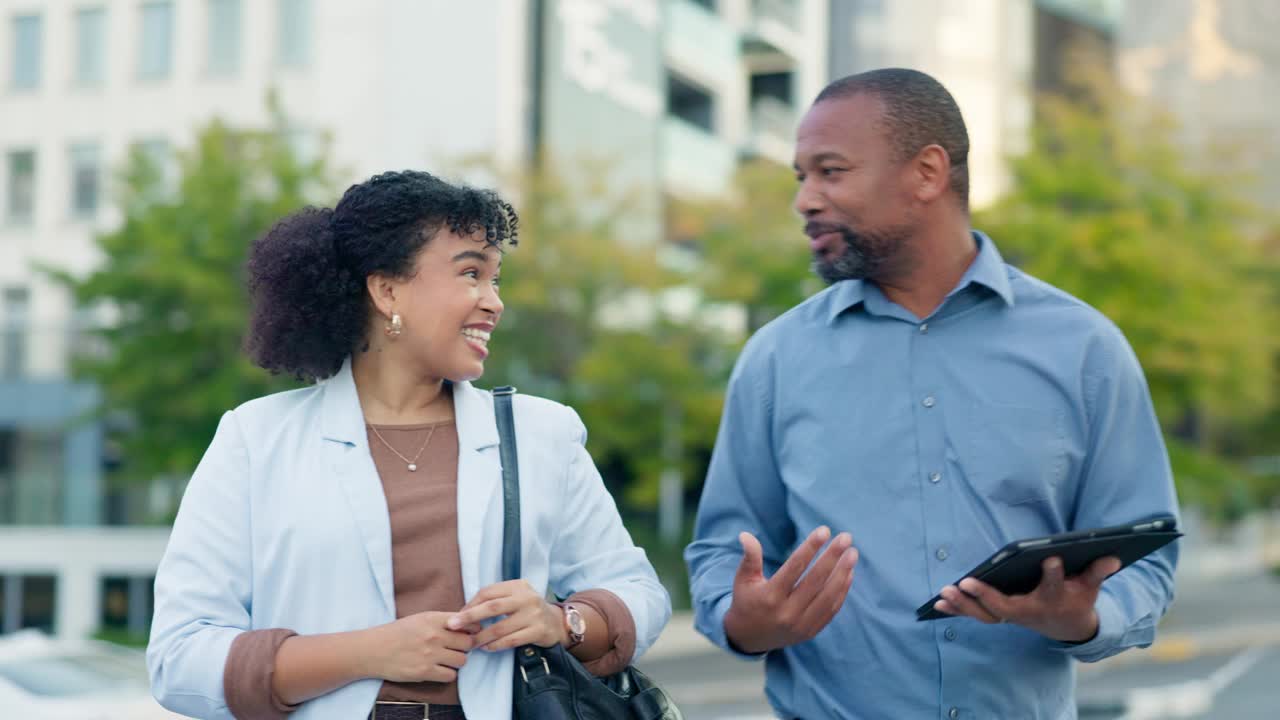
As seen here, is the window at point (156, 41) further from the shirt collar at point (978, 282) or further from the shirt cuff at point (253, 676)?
the shirt cuff at point (253, 676)

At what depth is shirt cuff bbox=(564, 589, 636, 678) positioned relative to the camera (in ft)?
9.29

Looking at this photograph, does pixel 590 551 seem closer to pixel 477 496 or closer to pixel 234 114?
pixel 477 496

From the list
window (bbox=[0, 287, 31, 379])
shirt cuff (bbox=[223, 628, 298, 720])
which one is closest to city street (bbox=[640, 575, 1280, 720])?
shirt cuff (bbox=[223, 628, 298, 720])

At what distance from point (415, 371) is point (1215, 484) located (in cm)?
2242

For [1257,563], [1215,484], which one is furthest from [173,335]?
[1257,563]

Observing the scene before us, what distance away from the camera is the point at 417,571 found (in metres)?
2.76

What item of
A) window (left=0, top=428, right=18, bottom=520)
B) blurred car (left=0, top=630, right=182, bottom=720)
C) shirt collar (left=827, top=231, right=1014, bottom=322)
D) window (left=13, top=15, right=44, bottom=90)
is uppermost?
window (left=13, top=15, right=44, bottom=90)

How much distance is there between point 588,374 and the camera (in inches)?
794

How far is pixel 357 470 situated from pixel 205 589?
0.35 m

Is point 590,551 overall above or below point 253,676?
above

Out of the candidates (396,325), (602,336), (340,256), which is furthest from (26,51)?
(396,325)

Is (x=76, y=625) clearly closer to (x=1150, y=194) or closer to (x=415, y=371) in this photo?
(x=1150, y=194)

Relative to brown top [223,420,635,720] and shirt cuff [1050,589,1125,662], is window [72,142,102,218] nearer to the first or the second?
brown top [223,420,635,720]

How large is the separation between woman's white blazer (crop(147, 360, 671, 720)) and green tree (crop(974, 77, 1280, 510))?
18170mm
